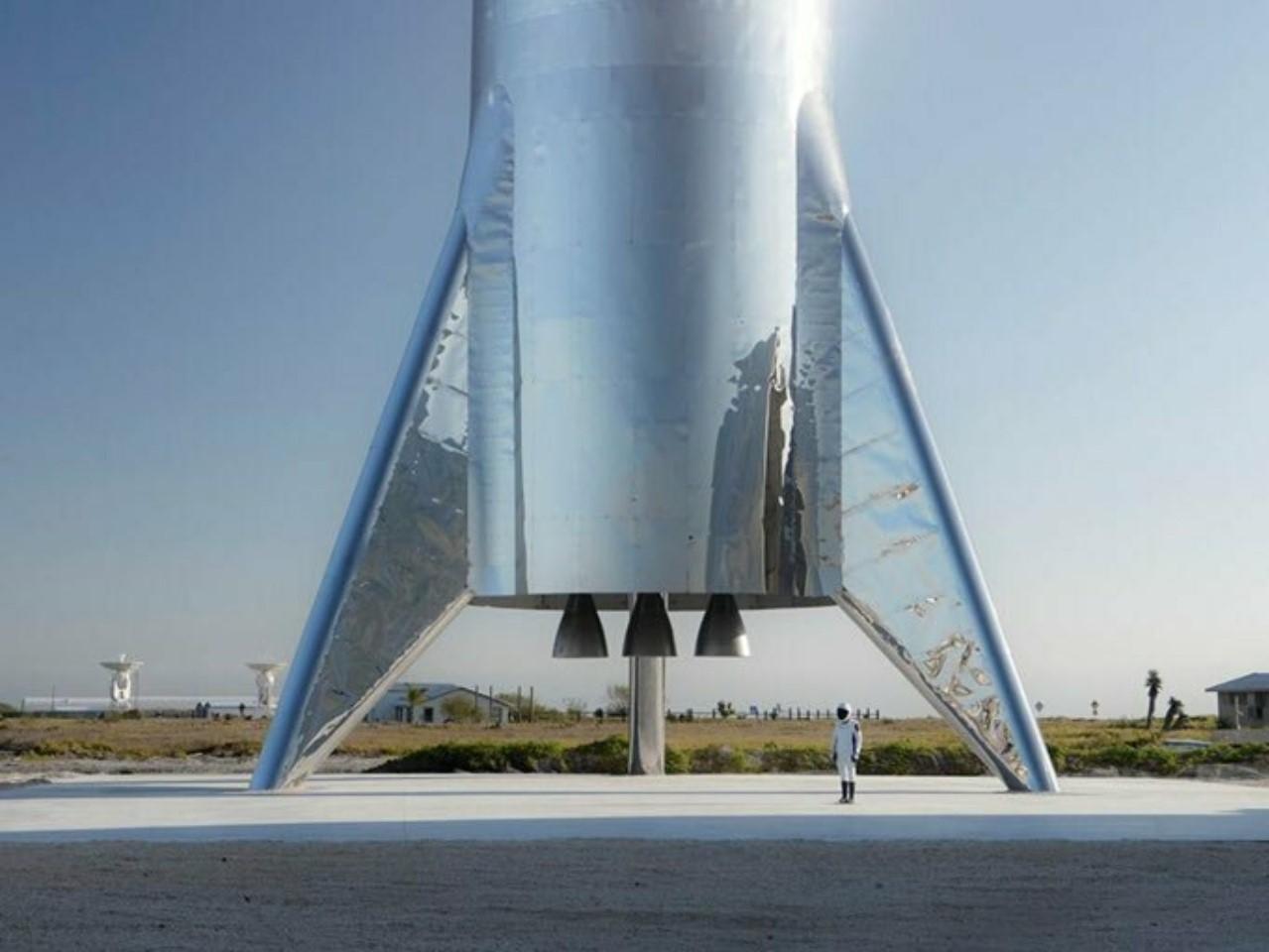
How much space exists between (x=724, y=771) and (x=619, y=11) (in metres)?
14.7

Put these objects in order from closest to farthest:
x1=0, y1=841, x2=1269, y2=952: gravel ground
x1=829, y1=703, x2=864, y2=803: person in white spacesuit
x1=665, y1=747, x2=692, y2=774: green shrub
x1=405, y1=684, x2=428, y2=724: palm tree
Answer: x1=0, y1=841, x2=1269, y2=952: gravel ground < x1=829, y1=703, x2=864, y2=803: person in white spacesuit < x1=665, y1=747, x2=692, y2=774: green shrub < x1=405, y1=684, x2=428, y2=724: palm tree

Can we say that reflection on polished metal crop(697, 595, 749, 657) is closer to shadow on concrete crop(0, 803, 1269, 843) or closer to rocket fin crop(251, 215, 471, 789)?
rocket fin crop(251, 215, 471, 789)

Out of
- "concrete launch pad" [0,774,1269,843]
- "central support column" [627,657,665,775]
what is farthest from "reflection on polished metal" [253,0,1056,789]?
"central support column" [627,657,665,775]

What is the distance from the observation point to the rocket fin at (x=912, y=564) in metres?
24.0

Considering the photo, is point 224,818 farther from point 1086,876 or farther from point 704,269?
point 704,269

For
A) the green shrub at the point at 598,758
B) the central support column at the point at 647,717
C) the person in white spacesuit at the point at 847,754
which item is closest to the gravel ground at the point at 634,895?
the person in white spacesuit at the point at 847,754

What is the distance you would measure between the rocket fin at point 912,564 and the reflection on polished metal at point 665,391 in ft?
0.10

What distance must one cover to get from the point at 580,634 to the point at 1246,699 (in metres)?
55.9

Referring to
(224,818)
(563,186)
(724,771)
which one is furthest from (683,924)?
(724,771)

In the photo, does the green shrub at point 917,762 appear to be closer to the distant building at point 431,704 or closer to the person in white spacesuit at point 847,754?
the person in white spacesuit at point 847,754

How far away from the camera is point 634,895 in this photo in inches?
461

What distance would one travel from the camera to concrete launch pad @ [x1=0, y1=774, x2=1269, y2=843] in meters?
16.3

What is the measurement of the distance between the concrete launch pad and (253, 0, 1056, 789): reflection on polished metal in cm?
228

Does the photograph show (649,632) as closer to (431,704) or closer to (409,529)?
(409,529)
